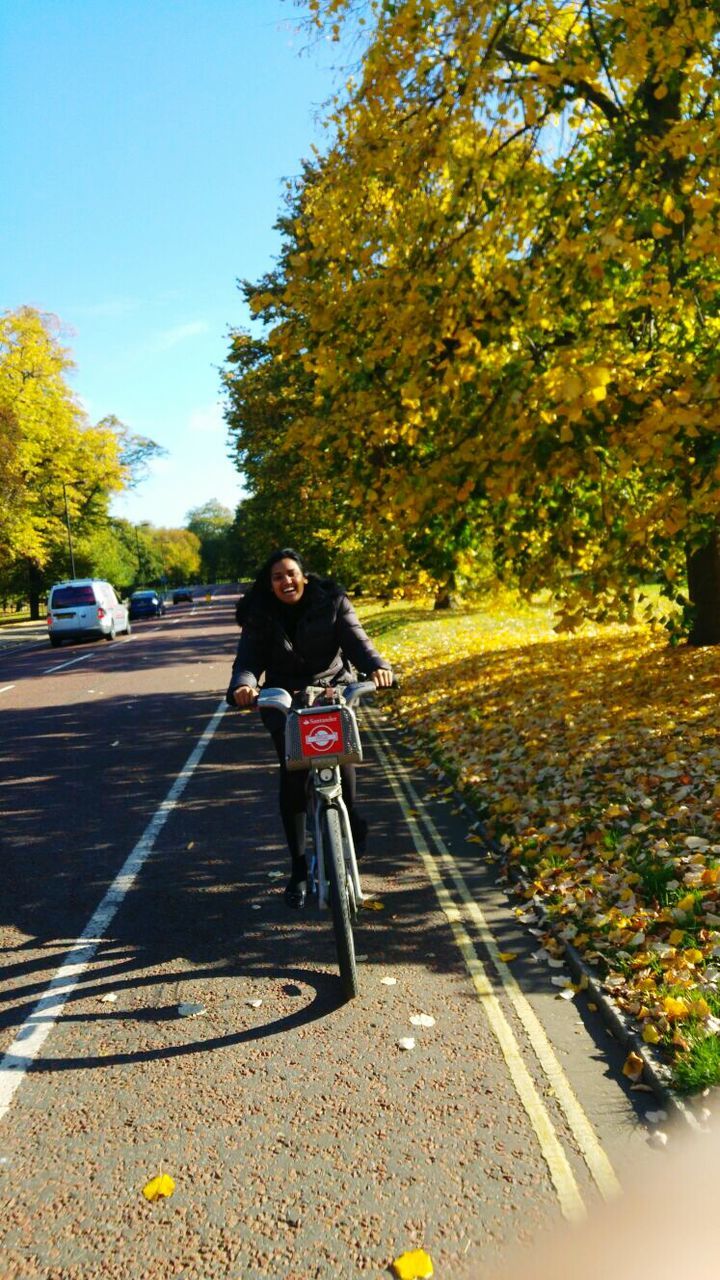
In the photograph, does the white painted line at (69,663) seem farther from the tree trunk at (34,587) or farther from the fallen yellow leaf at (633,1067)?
the tree trunk at (34,587)

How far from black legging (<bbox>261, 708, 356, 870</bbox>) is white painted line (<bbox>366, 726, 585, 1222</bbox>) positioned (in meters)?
0.85

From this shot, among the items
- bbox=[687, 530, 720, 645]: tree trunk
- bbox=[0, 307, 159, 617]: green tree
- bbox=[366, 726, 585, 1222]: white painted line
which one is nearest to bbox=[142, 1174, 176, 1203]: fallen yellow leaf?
bbox=[366, 726, 585, 1222]: white painted line

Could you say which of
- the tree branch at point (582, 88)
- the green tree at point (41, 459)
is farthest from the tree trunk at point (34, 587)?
the tree branch at point (582, 88)

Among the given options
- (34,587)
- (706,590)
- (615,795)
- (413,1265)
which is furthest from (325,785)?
(34,587)

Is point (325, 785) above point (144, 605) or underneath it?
underneath

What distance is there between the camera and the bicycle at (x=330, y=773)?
419 centimetres

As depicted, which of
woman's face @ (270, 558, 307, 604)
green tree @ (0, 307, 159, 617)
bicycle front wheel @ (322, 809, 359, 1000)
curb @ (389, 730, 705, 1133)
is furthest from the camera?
green tree @ (0, 307, 159, 617)

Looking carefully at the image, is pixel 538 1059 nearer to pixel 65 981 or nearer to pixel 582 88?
pixel 65 981

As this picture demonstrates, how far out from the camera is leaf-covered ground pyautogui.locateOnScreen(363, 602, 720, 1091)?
4242 mm

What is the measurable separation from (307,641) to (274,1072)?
217cm

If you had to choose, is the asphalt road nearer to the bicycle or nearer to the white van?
the bicycle

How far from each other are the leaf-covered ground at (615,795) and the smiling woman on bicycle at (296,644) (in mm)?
1514

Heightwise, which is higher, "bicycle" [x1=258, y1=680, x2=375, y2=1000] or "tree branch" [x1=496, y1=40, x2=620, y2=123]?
"tree branch" [x1=496, y1=40, x2=620, y2=123]

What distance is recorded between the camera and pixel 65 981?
15.1 feet
